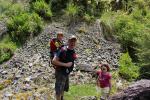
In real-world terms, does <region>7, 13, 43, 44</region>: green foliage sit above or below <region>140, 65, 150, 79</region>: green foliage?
above

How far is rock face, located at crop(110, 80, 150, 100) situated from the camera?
1052 centimetres

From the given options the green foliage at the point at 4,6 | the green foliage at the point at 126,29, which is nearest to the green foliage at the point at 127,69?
the green foliage at the point at 126,29

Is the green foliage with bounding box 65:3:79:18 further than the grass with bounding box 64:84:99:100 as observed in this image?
Yes

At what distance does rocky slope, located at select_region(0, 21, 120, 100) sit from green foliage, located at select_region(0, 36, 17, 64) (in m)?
0.23

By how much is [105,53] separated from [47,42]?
2.09 meters

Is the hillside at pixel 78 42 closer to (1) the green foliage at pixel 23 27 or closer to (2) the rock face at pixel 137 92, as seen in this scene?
(1) the green foliage at pixel 23 27

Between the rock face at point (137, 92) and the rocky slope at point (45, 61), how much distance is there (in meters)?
3.09

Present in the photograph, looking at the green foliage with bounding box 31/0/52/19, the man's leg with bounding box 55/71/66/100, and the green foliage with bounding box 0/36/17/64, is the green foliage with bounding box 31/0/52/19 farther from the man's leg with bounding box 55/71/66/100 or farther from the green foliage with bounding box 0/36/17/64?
the man's leg with bounding box 55/71/66/100

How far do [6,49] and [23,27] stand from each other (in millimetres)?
1085

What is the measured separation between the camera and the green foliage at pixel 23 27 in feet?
56.1

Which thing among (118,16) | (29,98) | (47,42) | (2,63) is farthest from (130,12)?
(29,98)

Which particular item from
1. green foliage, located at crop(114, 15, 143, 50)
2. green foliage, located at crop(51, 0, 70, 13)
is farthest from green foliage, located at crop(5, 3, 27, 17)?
green foliage, located at crop(114, 15, 143, 50)

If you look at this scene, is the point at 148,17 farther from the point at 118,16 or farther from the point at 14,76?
the point at 14,76

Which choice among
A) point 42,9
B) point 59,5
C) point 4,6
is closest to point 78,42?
point 42,9
